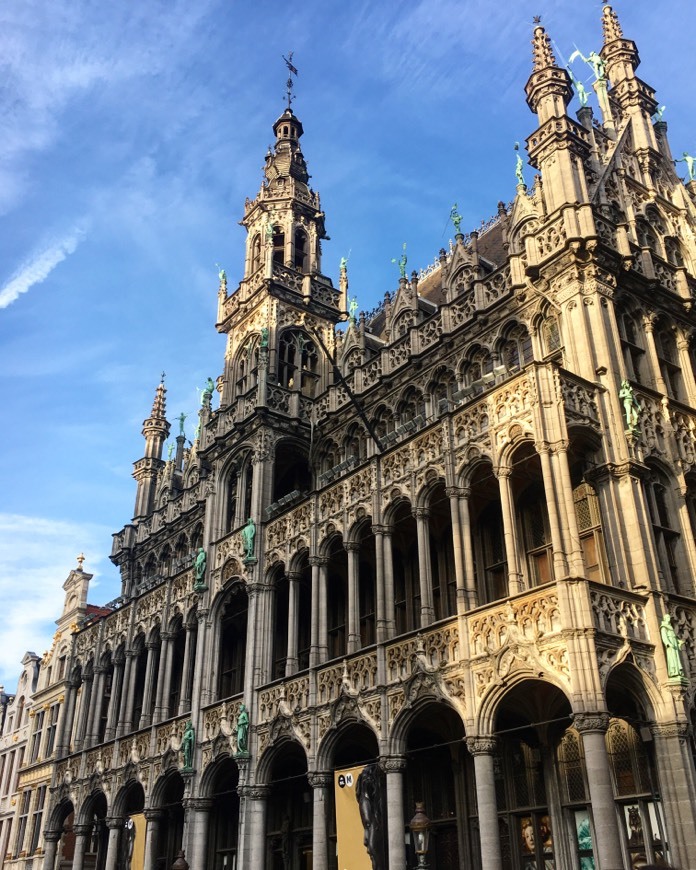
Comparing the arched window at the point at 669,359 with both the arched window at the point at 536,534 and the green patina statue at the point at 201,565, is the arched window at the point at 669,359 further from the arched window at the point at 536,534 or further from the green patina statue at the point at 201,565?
the green patina statue at the point at 201,565

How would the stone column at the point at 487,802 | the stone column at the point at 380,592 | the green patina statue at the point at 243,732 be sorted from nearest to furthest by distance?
the stone column at the point at 487,802 → the stone column at the point at 380,592 → the green patina statue at the point at 243,732

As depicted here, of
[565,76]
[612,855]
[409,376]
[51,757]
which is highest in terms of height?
[565,76]

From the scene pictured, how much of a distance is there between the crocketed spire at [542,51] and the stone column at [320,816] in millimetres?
22278

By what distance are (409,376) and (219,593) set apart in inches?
414

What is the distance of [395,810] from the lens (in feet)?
71.9

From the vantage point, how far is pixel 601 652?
1861cm

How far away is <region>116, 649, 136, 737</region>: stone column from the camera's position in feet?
119

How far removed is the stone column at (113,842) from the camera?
3356cm

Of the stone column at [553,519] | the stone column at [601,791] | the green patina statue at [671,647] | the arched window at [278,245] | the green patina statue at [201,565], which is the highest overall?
the arched window at [278,245]

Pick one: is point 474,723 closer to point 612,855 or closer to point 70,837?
point 612,855

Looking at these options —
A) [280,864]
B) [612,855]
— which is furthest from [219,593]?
[612,855]

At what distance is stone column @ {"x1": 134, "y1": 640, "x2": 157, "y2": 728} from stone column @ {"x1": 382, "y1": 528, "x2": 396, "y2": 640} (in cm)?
1483

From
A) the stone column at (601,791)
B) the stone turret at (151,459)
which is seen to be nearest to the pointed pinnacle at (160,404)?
the stone turret at (151,459)

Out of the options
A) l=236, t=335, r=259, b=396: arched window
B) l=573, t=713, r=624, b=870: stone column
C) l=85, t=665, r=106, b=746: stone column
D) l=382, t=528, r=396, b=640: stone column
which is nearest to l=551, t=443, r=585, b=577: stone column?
l=573, t=713, r=624, b=870: stone column
